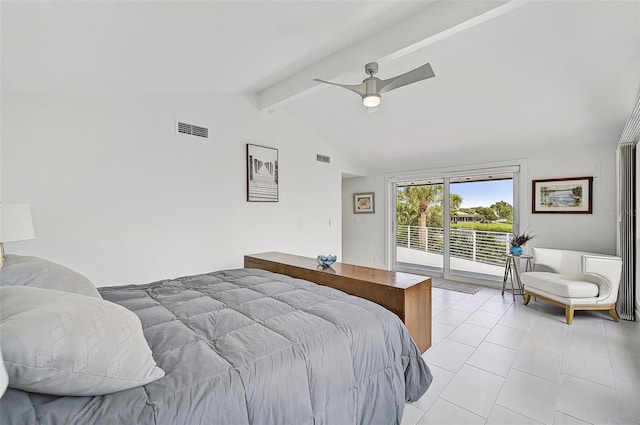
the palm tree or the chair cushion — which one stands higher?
the palm tree

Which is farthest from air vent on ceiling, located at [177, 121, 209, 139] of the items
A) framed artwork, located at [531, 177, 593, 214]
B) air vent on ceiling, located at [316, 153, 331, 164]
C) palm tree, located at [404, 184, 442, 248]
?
framed artwork, located at [531, 177, 593, 214]

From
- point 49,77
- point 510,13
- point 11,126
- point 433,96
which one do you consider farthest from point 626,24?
point 11,126

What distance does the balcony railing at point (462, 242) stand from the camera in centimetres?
465

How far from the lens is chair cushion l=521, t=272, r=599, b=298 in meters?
3.08

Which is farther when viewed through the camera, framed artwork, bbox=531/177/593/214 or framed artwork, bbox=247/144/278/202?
framed artwork, bbox=247/144/278/202

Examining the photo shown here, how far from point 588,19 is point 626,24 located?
275 mm

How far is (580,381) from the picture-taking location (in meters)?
2.04

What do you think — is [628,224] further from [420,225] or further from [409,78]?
[409,78]

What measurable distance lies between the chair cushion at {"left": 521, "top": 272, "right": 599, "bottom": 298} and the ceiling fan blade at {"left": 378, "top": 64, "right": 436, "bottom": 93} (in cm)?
274

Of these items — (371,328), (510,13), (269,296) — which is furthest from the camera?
(510,13)

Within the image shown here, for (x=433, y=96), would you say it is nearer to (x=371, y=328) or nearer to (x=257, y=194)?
(x=257, y=194)

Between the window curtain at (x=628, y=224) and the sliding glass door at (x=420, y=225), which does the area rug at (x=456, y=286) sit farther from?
the window curtain at (x=628, y=224)

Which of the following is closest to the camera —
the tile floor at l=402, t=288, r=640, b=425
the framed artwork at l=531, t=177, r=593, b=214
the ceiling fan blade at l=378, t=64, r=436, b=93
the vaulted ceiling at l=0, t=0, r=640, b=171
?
the tile floor at l=402, t=288, r=640, b=425

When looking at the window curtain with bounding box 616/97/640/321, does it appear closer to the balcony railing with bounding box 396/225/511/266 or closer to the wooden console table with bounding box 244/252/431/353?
the balcony railing with bounding box 396/225/511/266
